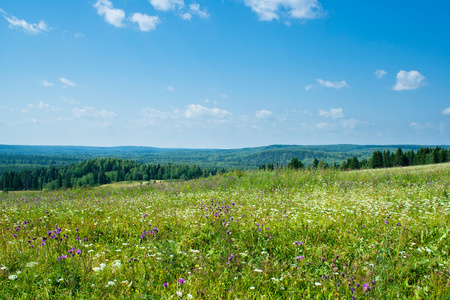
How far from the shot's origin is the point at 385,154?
84500mm

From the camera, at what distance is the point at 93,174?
127062mm

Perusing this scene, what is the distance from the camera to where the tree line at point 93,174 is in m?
114

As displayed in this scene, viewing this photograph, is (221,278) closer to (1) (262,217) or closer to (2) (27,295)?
(2) (27,295)

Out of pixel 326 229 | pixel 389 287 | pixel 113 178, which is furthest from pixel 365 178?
pixel 113 178

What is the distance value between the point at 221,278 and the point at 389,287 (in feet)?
7.11

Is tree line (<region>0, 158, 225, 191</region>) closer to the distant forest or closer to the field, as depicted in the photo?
the distant forest

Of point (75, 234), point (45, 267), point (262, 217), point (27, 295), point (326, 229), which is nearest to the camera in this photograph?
point (27, 295)

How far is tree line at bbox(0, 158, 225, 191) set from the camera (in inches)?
4471

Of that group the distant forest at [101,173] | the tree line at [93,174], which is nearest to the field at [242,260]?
the distant forest at [101,173]

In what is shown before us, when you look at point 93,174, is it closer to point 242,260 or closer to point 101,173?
point 101,173

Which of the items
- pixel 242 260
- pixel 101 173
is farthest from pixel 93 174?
pixel 242 260

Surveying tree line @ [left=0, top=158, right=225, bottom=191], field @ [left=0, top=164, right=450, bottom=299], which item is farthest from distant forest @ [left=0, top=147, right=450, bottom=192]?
field @ [left=0, top=164, right=450, bottom=299]

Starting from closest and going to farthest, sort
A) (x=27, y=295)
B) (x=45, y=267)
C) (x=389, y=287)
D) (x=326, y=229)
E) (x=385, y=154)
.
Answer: (x=27, y=295)
(x=389, y=287)
(x=45, y=267)
(x=326, y=229)
(x=385, y=154)

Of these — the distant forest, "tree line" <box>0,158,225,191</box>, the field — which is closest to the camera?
the field
